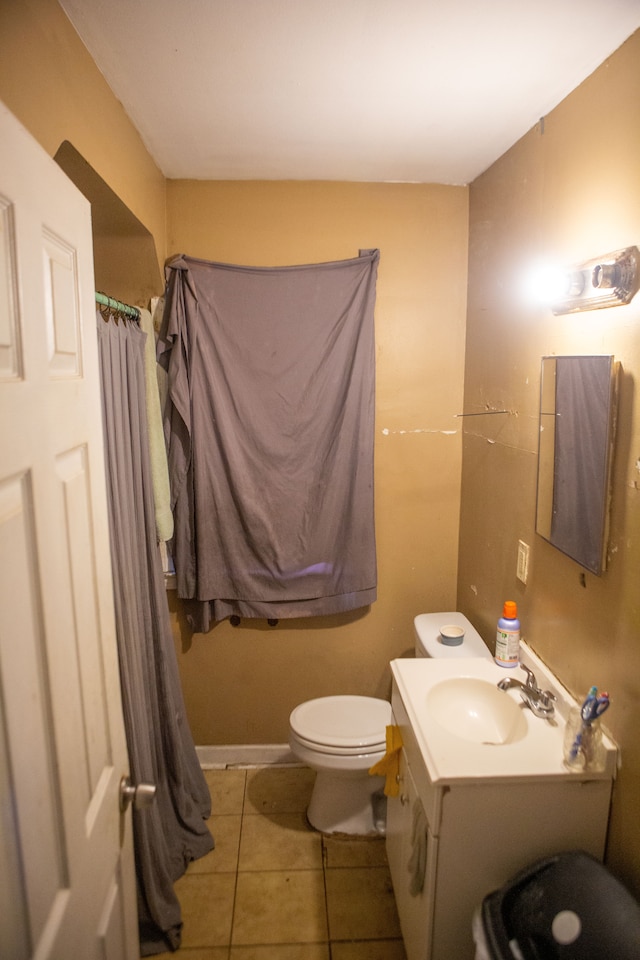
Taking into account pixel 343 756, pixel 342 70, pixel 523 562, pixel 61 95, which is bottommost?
pixel 343 756

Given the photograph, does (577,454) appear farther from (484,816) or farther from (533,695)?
(484,816)

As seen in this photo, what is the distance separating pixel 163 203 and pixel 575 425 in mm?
1781

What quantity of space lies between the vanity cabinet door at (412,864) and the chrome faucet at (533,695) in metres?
0.39

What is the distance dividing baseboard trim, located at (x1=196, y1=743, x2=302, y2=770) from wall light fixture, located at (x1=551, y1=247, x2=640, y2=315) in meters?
2.19

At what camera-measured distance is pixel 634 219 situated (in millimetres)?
1285

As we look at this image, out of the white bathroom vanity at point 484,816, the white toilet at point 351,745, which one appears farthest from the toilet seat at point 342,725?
the white bathroom vanity at point 484,816

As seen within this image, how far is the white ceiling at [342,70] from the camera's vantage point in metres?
1.28

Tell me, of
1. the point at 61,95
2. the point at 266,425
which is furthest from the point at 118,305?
the point at 266,425

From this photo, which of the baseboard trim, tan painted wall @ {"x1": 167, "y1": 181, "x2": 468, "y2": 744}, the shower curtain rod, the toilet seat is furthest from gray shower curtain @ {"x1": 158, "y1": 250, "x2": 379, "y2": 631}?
the baseboard trim

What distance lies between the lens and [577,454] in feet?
4.96

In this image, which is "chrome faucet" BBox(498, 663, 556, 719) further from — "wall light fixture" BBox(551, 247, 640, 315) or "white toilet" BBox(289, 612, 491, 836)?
"wall light fixture" BBox(551, 247, 640, 315)

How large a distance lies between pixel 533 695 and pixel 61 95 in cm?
190

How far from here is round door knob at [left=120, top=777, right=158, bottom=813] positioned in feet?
3.57

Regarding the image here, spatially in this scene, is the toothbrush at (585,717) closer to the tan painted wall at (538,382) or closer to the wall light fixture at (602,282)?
the tan painted wall at (538,382)
